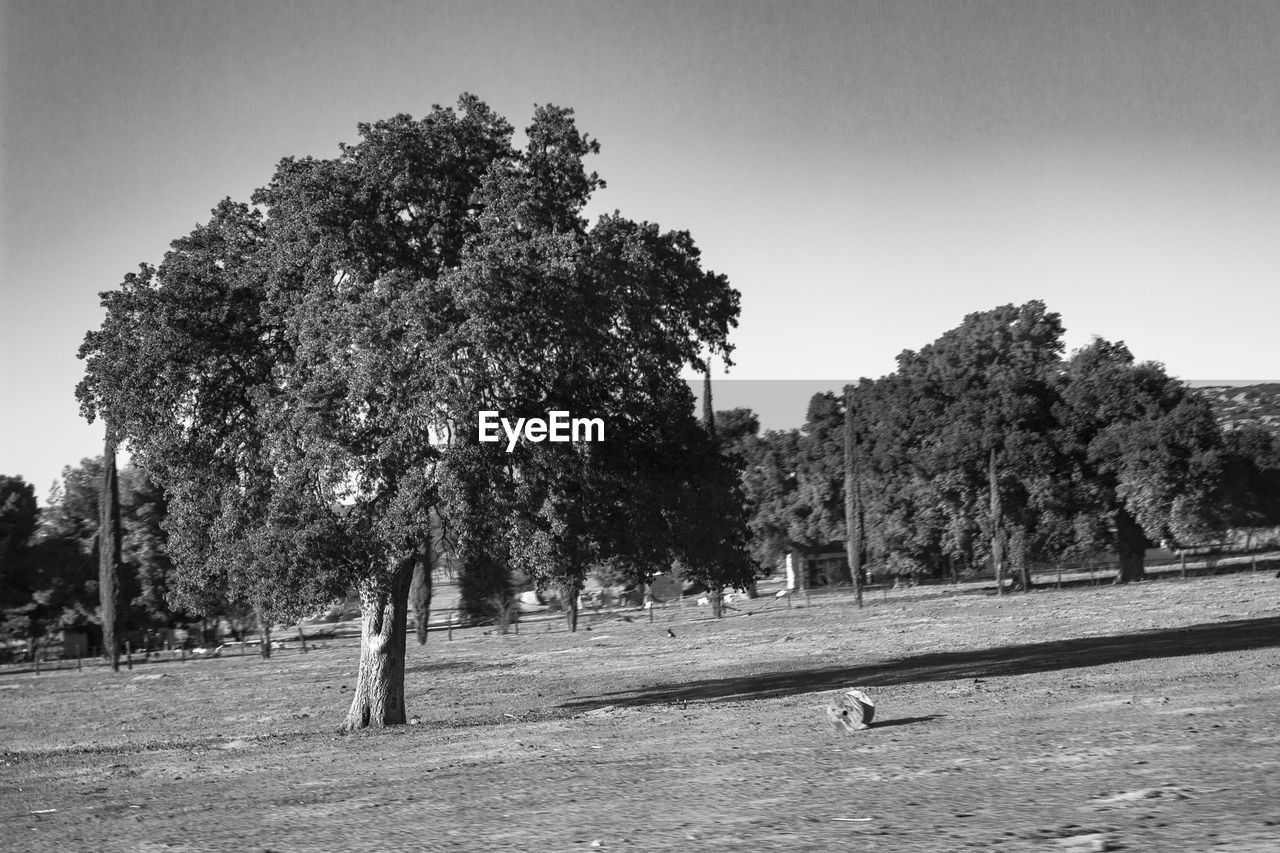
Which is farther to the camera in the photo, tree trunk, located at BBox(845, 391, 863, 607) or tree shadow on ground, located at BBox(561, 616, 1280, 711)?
tree trunk, located at BBox(845, 391, 863, 607)

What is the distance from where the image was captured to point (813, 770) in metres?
13.6

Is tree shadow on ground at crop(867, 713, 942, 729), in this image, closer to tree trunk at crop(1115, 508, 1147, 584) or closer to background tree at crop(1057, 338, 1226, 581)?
background tree at crop(1057, 338, 1226, 581)

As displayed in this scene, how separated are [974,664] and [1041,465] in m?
35.5

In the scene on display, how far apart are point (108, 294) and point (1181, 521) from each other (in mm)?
56381

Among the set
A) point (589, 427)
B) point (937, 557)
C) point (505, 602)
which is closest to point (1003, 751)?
point (589, 427)

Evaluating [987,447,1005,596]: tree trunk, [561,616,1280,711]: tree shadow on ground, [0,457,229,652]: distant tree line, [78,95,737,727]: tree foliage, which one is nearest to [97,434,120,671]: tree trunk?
[0,457,229,652]: distant tree line

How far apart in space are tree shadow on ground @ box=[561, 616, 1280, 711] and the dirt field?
211 mm

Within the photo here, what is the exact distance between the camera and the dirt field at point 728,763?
10.1 meters

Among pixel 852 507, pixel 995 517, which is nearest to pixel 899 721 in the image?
pixel 995 517

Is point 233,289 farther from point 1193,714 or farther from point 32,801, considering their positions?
point 1193,714

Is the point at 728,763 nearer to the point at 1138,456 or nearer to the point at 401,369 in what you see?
the point at 401,369

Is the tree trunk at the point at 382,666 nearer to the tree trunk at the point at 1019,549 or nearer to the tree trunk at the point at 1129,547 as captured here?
the tree trunk at the point at 1019,549

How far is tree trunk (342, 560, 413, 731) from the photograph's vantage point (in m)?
25.6

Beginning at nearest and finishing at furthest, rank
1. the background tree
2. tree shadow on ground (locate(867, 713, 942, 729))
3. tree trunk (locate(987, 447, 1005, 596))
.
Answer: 1. tree shadow on ground (locate(867, 713, 942, 729))
2. the background tree
3. tree trunk (locate(987, 447, 1005, 596))
